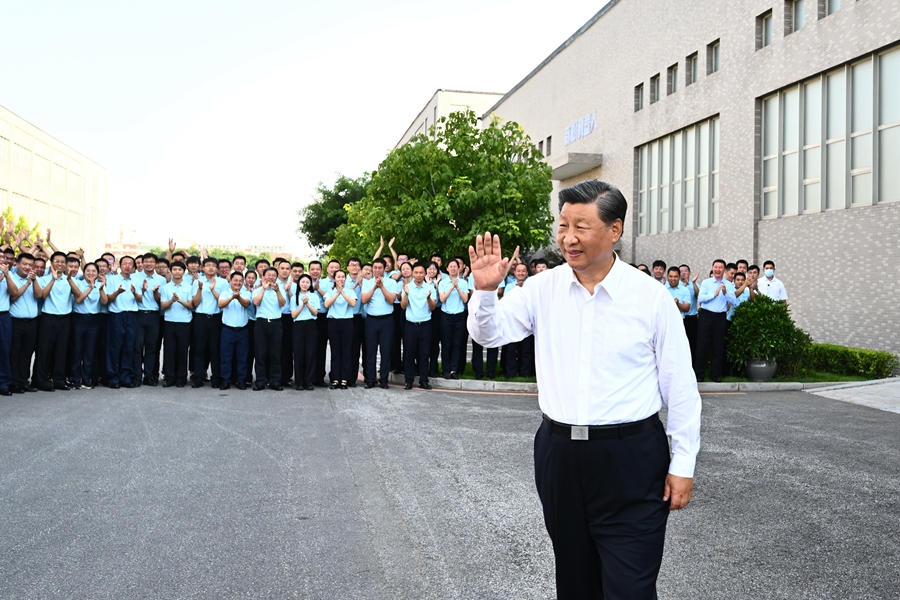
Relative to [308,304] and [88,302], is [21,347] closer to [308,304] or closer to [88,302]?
[88,302]

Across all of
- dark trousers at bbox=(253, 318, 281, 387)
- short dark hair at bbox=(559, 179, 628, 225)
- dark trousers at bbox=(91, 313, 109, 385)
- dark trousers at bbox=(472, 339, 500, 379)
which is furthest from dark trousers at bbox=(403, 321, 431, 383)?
short dark hair at bbox=(559, 179, 628, 225)

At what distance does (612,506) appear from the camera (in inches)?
112

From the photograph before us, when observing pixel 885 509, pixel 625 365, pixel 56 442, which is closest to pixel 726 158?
pixel 885 509

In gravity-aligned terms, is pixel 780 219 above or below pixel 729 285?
above

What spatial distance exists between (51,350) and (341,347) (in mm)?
4447

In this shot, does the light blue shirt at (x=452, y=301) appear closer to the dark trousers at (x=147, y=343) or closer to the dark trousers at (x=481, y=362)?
the dark trousers at (x=481, y=362)

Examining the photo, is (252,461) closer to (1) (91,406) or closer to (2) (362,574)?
(2) (362,574)

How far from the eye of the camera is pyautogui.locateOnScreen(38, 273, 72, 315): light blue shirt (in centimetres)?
1199

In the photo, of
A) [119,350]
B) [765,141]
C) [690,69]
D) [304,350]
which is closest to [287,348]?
[304,350]

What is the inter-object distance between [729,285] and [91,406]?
1075 cm

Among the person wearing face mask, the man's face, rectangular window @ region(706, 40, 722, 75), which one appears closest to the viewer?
the man's face

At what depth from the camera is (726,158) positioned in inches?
893

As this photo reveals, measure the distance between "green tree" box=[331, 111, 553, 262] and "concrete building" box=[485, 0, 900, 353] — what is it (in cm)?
467

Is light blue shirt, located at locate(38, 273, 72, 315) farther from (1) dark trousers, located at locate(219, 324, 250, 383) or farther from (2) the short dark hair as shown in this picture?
(2) the short dark hair
